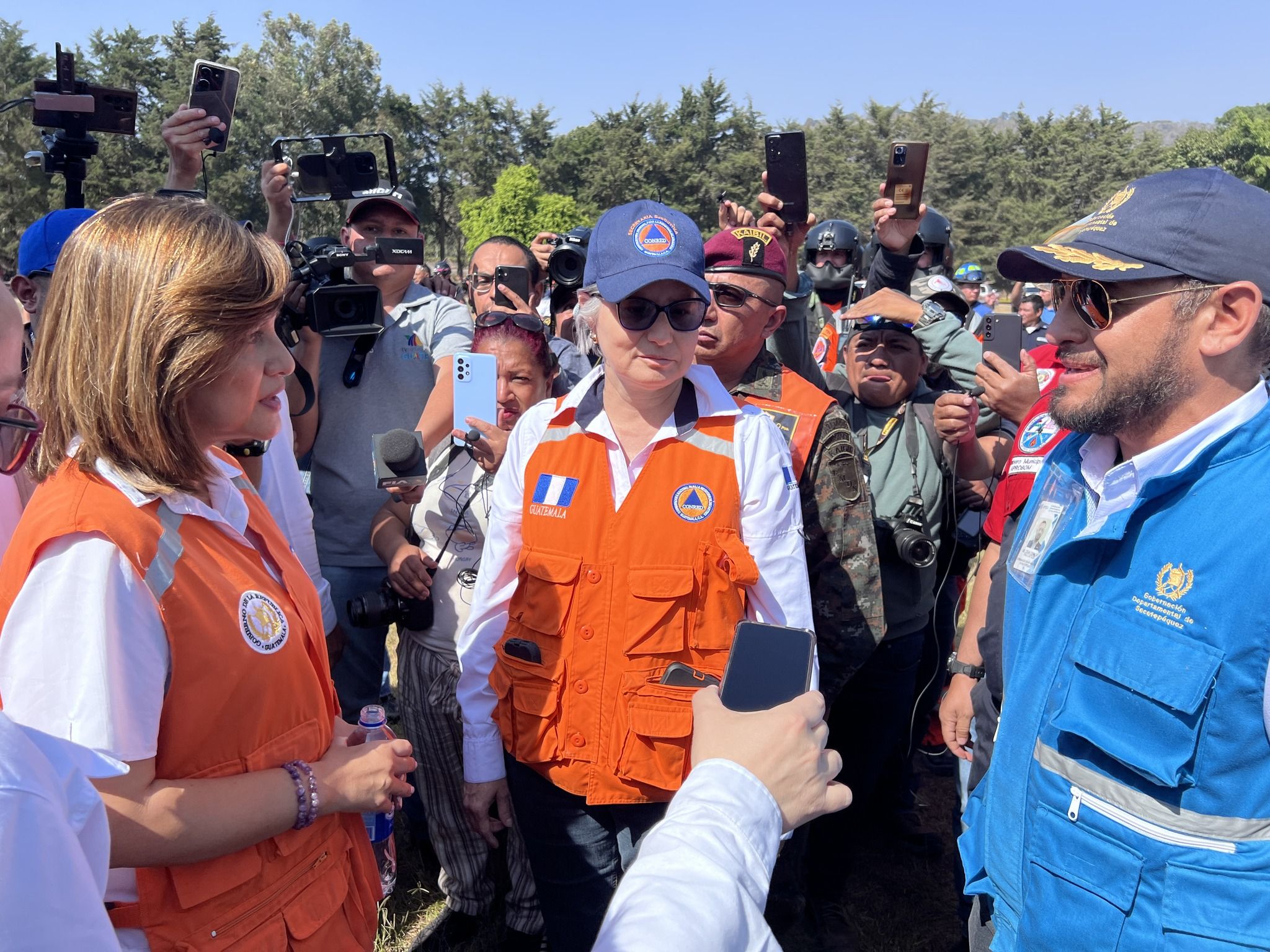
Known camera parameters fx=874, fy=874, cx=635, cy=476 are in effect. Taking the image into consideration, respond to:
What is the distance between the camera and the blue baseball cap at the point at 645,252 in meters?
2.28

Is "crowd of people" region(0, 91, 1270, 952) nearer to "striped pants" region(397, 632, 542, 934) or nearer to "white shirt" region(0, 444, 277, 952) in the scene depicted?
"white shirt" region(0, 444, 277, 952)

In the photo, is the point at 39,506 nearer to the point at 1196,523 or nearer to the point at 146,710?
the point at 146,710

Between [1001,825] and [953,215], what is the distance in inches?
2156

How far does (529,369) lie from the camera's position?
3340 millimetres

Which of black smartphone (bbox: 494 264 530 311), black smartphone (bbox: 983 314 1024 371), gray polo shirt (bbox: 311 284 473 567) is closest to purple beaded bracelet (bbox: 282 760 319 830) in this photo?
gray polo shirt (bbox: 311 284 473 567)

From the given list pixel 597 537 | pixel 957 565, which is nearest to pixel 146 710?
pixel 597 537

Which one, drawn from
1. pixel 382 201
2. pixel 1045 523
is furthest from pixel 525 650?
pixel 382 201

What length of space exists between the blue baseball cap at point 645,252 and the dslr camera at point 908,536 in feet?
4.07

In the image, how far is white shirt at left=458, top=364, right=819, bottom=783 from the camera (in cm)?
220

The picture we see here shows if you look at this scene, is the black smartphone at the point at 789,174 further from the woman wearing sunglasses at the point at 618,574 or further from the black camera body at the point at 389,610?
the black camera body at the point at 389,610

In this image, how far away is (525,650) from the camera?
7.38 feet

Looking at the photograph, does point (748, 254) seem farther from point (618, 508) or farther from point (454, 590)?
point (454, 590)

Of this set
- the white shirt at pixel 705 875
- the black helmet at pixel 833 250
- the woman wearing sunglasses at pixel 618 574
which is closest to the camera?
the white shirt at pixel 705 875

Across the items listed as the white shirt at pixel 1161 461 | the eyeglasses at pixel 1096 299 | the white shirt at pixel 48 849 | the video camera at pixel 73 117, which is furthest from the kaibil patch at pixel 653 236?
the video camera at pixel 73 117
